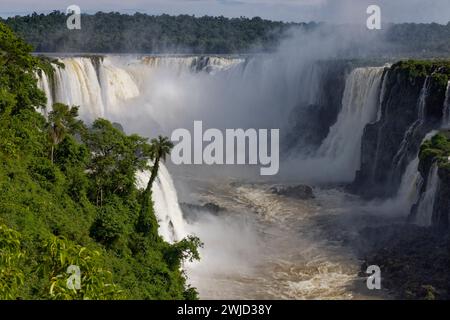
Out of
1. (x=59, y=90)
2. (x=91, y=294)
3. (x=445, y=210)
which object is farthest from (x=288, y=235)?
(x=91, y=294)

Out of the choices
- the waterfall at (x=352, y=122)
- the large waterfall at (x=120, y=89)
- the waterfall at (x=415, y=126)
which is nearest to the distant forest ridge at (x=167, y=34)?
the large waterfall at (x=120, y=89)

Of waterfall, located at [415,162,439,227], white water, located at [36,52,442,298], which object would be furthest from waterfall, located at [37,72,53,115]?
waterfall, located at [415,162,439,227]

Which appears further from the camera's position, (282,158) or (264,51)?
(264,51)

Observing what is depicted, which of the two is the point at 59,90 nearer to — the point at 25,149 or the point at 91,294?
the point at 25,149

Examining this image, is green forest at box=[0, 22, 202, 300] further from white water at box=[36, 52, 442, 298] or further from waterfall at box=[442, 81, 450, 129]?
waterfall at box=[442, 81, 450, 129]

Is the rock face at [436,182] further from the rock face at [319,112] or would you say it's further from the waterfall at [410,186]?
the rock face at [319,112]
